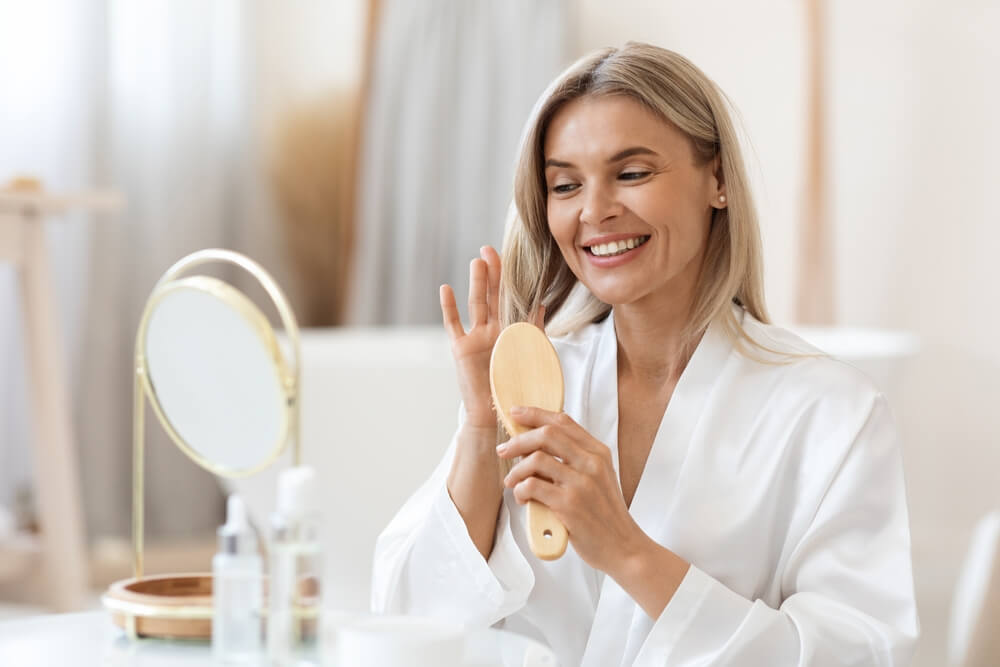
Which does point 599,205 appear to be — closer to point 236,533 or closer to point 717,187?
point 717,187

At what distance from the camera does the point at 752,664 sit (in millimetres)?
1103

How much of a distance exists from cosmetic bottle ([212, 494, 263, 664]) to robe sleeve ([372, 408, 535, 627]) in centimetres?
33

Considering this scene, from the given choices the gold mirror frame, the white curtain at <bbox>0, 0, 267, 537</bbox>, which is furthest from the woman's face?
the white curtain at <bbox>0, 0, 267, 537</bbox>

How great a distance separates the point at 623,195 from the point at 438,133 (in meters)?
2.15

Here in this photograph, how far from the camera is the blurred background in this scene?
2.96m

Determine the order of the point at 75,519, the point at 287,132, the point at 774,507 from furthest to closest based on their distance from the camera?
the point at 287,132 < the point at 75,519 < the point at 774,507

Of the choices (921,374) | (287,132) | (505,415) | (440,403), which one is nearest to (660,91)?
(505,415)

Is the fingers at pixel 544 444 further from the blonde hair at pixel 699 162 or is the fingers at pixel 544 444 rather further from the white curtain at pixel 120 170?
the white curtain at pixel 120 170

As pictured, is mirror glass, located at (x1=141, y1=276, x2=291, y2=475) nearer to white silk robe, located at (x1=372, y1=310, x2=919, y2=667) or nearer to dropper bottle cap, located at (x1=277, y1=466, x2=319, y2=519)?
dropper bottle cap, located at (x1=277, y1=466, x2=319, y2=519)

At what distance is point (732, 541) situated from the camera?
1.21 metres

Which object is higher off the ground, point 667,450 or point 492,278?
point 492,278

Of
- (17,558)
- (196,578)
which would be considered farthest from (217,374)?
(17,558)

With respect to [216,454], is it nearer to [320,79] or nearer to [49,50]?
[49,50]

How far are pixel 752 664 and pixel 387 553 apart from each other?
42cm
